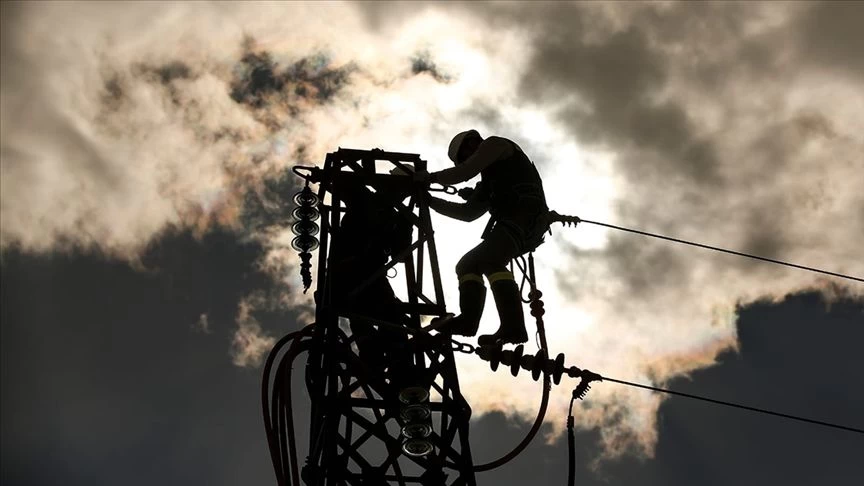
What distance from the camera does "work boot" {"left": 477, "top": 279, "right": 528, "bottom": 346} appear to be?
818 centimetres

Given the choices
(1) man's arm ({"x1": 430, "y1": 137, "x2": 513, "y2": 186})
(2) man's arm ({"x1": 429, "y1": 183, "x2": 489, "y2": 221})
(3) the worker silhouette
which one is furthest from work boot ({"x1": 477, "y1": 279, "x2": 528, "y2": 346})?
(2) man's arm ({"x1": 429, "y1": 183, "x2": 489, "y2": 221})

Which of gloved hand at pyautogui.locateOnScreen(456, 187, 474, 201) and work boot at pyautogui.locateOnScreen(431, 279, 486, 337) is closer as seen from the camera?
work boot at pyautogui.locateOnScreen(431, 279, 486, 337)

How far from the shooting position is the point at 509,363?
8000 millimetres

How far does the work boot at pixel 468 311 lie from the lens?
27.0 feet

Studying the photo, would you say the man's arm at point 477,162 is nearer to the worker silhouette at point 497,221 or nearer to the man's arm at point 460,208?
the worker silhouette at point 497,221

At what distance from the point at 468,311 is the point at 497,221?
1155mm

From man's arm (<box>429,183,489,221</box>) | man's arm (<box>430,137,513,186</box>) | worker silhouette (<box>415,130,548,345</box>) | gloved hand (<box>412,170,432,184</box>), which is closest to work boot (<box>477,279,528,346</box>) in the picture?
worker silhouette (<box>415,130,548,345</box>)

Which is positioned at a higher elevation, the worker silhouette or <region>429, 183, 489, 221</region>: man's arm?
<region>429, 183, 489, 221</region>: man's arm

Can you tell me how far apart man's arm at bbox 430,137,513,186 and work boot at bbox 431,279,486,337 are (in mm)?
1141

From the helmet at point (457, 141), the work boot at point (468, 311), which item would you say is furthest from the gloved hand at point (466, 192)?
the work boot at point (468, 311)

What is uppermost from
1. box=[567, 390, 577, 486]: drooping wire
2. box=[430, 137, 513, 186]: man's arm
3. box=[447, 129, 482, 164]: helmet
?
box=[447, 129, 482, 164]: helmet

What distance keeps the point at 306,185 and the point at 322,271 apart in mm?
1134

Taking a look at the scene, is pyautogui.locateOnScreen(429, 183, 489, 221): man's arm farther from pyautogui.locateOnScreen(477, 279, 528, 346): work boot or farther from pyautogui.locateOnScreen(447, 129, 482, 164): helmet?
pyautogui.locateOnScreen(477, 279, 528, 346): work boot

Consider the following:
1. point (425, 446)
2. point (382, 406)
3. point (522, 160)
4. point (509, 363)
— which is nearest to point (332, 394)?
point (382, 406)
